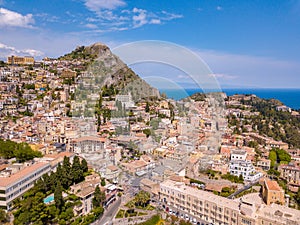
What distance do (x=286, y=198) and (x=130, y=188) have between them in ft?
12.8

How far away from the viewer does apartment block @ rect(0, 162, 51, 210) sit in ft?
15.7

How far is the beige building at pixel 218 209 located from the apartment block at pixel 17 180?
9.79 ft

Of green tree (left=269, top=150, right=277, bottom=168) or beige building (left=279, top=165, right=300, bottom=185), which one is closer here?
beige building (left=279, top=165, right=300, bottom=185)

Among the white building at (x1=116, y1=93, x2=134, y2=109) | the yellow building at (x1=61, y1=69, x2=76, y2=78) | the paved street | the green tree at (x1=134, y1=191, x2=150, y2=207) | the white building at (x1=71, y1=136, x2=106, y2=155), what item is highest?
the yellow building at (x1=61, y1=69, x2=76, y2=78)

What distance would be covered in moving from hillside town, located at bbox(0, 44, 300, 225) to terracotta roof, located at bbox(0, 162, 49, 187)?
0.02 metres

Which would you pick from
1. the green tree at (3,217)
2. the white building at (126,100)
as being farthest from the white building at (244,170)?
the green tree at (3,217)

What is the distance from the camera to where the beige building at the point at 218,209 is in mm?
4477

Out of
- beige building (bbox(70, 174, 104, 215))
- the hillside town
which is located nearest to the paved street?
the hillside town

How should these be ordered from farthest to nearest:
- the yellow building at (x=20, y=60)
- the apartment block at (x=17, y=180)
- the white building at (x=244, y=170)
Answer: the yellow building at (x=20, y=60) → the white building at (x=244, y=170) → the apartment block at (x=17, y=180)

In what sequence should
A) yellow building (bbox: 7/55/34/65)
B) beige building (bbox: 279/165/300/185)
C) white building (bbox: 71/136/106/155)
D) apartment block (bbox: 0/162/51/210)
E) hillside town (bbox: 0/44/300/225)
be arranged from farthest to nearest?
yellow building (bbox: 7/55/34/65) → white building (bbox: 71/136/106/155) → beige building (bbox: 279/165/300/185) → hillside town (bbox: 0/44/300/225) → apartment block (bbox: 0/162/51/210)

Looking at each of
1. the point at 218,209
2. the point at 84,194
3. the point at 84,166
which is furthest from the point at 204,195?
the point at 84,166

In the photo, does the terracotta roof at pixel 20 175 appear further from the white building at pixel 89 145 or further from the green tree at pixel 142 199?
the green tree at pixel 142 199

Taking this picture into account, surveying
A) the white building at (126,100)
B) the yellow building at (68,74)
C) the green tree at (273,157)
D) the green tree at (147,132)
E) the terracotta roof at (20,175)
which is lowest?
the green tree at (273,157)

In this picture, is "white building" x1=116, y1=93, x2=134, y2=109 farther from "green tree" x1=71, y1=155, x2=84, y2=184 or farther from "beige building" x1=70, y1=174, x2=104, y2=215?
"beige building" x1=70, y1=174, x2=104, y2=215
